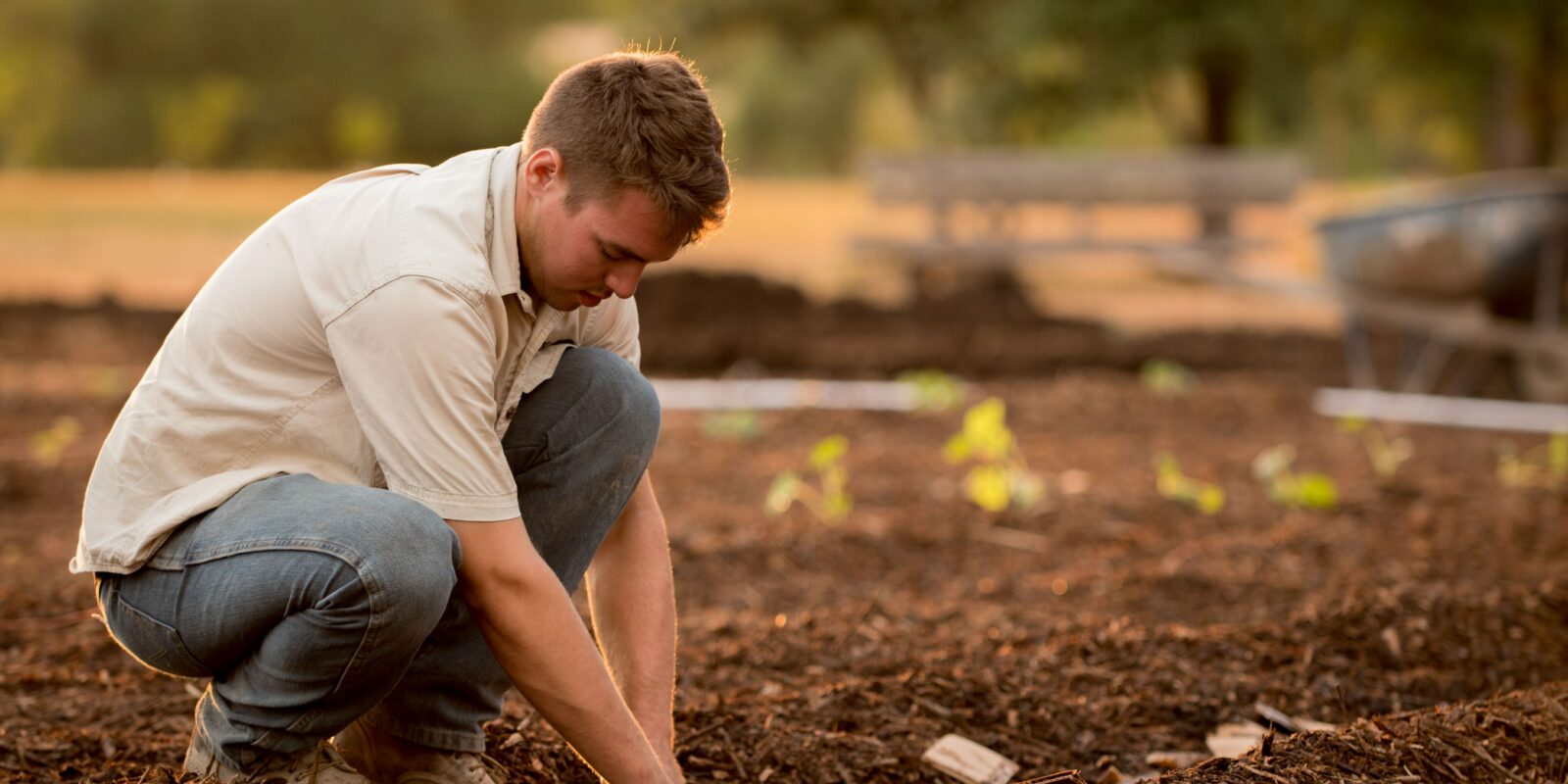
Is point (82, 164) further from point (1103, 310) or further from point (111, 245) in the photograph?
point (1103, 310)

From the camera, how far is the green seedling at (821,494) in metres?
4.25

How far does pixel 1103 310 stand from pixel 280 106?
24.2m

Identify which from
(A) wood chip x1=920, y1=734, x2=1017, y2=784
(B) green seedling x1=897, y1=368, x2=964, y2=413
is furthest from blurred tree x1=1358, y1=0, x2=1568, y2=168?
(A) wood chip x1=920, y1=734, x2=1017, y2=784

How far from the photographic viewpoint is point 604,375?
7.23ft

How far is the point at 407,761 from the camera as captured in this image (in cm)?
218

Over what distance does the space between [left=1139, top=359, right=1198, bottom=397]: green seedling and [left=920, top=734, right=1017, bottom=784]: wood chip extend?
4902 millimetres

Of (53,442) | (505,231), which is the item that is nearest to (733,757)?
(505,231)

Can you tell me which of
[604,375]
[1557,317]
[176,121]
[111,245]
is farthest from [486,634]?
[176,121]

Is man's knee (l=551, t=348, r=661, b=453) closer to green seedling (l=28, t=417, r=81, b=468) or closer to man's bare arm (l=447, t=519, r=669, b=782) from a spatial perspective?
man's bare arm (l=447, t=519, r=669, b=782)

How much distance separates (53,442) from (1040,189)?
955cm

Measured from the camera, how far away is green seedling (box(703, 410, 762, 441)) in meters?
6.12

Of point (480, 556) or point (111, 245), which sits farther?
point (111, 245)

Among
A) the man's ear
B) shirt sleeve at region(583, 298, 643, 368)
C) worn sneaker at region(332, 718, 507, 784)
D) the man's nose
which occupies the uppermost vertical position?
the man's ear

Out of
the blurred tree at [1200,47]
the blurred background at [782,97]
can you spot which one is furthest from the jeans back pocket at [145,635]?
the blurred tree at [1200,47]
